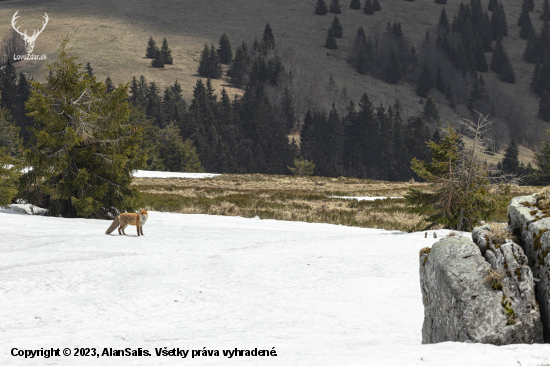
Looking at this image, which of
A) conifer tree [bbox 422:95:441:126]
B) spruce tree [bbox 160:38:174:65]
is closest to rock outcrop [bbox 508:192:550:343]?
conifer tree [bbox 422:95:441:126]

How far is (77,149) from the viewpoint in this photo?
1697cm

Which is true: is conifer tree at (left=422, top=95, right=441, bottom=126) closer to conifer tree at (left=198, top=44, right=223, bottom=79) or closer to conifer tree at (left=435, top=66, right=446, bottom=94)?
conifer tree at (left=435, top=66, right=446, bottom=94)

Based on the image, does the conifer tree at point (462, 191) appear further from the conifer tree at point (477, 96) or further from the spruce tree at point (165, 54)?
the conifer tree at point (477, 96)

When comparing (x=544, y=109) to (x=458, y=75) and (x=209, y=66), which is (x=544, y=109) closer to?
(x=458, y=75)

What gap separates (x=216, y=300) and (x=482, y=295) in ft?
13.7

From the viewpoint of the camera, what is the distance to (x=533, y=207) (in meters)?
5.99

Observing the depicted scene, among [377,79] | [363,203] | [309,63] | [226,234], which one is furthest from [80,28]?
[226,234]

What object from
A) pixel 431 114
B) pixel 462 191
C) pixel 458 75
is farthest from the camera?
pixel 458 75

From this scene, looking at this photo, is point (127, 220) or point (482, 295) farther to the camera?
point (127, 220)

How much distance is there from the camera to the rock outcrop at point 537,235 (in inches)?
202

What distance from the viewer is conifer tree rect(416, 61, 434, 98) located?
17688 centimetres

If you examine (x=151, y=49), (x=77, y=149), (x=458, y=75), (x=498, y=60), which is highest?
(x=498, y=60)

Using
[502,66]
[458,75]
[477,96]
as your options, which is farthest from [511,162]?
[502,66]

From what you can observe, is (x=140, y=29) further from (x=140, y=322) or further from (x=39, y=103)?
(x=140, y=322)
